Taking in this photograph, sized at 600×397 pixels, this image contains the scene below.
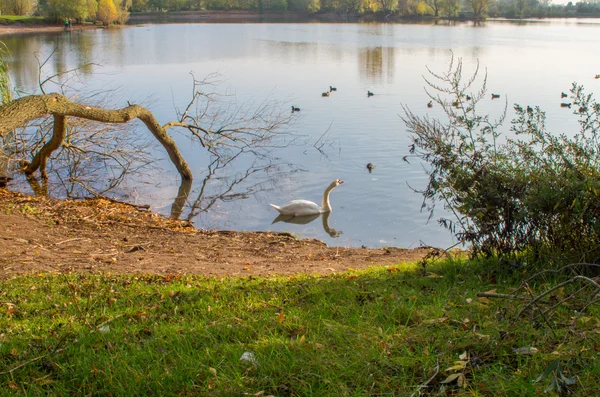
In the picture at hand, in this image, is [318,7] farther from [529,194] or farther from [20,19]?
[529,194]

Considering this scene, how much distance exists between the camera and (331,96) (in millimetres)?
22375

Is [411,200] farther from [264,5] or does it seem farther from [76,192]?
[264,5]

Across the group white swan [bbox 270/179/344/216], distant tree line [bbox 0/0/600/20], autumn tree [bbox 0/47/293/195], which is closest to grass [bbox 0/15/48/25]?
distant tree line [bbox 0/0/600/20]

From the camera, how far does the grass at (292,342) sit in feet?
10.1

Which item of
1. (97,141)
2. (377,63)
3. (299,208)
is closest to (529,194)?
(299,208)

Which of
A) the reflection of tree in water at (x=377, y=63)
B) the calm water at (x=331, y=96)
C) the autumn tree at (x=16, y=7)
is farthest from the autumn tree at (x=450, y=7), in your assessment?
the autumn tree at (x=16, y=7)

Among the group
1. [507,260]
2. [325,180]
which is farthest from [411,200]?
[507,260]

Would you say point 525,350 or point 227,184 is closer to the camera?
point 525,350

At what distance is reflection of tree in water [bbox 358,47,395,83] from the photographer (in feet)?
88.1

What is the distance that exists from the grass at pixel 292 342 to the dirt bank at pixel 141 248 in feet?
5.39

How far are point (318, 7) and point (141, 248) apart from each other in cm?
8750

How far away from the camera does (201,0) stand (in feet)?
307

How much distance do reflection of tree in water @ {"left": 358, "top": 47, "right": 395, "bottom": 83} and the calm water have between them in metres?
0.10

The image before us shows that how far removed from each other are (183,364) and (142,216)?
7.42 m
